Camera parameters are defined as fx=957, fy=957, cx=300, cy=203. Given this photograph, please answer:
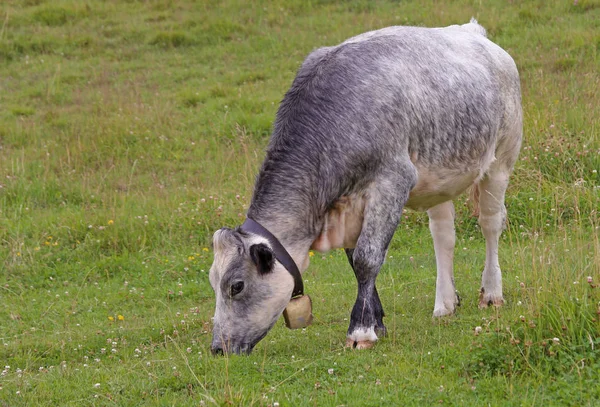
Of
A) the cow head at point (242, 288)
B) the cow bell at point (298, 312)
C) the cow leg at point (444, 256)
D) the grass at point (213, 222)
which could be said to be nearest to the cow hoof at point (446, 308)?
the cow leg at point (444, 256)

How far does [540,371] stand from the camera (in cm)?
550

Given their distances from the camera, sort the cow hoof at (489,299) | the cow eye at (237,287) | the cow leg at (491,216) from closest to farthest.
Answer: the cow eye at (237,287), the cow hoof at (489,299), the cow leg at (491,216)

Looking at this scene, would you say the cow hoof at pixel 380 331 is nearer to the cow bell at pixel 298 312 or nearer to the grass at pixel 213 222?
the grass at pixel 213 222

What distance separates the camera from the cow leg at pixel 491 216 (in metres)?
8.08

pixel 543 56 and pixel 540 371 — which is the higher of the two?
pixel 540 371

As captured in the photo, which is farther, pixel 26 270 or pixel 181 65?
pixel 181 65

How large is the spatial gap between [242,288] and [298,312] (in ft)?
1.62

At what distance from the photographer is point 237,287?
652cm

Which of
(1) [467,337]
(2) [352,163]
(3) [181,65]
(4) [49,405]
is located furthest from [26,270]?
(3) [181,65]

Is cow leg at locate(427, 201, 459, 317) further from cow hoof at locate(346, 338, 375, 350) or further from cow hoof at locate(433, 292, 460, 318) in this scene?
cow hoof at locate(346, 338, 375, 350)

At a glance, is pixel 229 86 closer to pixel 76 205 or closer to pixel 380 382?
pixel 76 205

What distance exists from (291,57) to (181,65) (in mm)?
2030

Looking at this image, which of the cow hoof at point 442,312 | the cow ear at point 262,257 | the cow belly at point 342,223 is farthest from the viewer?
the cow hoof at point 442,312

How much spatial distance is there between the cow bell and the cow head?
0.15 m
